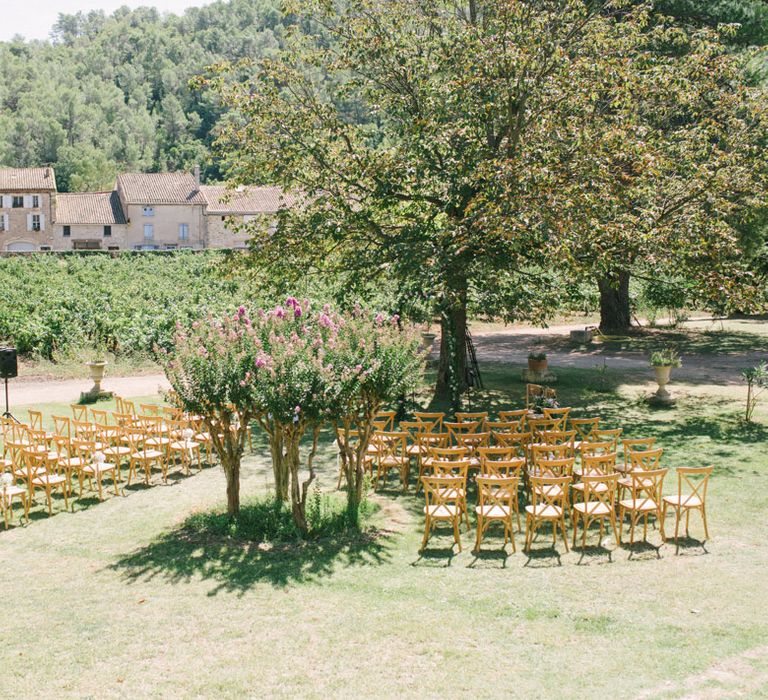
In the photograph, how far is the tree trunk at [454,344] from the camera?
1775cm

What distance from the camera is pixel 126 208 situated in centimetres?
7794

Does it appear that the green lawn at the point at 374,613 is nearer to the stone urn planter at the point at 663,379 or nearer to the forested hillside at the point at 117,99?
the stone urn planter at the point at 663,379

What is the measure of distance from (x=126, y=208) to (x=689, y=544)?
75365mm

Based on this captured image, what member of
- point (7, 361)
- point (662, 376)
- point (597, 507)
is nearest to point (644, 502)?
point (597, 507)

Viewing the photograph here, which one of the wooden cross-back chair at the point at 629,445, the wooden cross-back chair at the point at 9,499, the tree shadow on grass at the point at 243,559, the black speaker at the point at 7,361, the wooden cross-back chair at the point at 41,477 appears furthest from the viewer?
the black speaker at the point at 7,361

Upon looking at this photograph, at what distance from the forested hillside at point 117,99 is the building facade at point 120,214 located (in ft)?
53.0

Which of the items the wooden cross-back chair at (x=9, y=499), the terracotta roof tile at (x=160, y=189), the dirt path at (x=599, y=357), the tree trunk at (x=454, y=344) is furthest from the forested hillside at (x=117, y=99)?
the wooden cross-back chair at (x=9, y=499)

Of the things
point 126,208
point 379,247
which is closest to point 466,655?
point 379,247

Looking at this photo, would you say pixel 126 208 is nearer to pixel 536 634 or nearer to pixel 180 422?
pixel 180 422

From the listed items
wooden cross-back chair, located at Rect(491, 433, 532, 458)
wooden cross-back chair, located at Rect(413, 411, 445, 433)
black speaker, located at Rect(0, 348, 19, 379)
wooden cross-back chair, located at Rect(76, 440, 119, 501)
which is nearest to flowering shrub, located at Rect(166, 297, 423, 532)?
wooden cross-back chair, located at Rect(491, 433, 532, 458)

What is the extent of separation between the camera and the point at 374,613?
830 cm

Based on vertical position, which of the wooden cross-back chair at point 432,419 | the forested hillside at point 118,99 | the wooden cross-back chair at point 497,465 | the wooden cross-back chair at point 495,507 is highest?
the forested hillside at point 118,99

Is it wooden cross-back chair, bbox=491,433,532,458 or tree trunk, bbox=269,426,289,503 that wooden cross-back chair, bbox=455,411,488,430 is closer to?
wooden cross-back chair, bbox=491,433,532,458

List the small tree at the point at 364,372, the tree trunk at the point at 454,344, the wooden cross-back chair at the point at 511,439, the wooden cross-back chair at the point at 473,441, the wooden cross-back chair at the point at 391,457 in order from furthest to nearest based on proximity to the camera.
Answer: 1. the tree trunk at the point at 454,344
2. the wooden cross-back chair at the point at 391,457
3. the wooden cross-back chair at the point at 473,441
4. the wooden cross-back chair at the point at 511,439
5. the small tree at the point at 364,372
